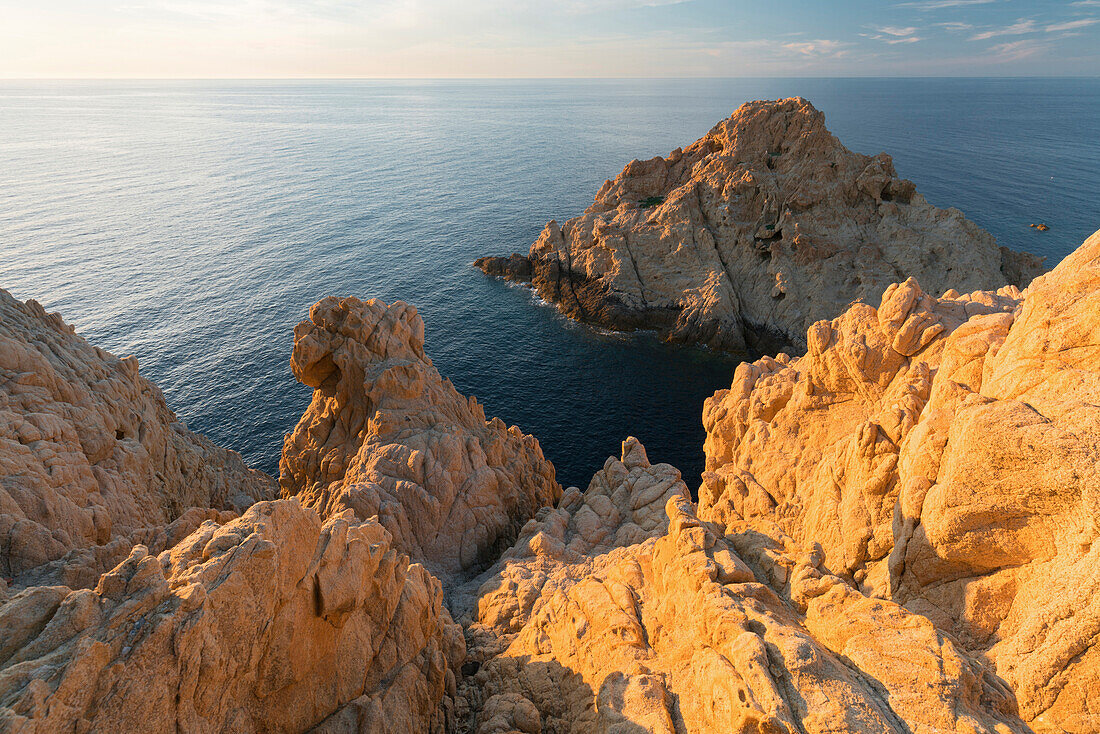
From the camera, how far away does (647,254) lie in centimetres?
8912

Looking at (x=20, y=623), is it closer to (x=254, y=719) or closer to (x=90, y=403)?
(x=254, y=719)

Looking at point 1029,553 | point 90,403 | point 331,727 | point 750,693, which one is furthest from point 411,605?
point 90,403

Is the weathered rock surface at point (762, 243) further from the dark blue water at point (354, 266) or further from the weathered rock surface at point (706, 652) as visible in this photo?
the weathered rock surface at point (706, 652)

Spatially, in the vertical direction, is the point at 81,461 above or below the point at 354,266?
above

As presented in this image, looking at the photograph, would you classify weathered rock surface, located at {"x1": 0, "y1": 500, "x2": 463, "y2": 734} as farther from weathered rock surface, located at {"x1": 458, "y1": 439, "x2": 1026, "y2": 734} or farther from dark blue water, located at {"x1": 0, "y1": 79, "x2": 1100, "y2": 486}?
dark blue water, located at {"x1": 0, "y1": 79, "x2": 1100, "y2": 486}

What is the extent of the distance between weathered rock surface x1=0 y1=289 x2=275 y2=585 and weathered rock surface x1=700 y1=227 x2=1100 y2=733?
28494mm

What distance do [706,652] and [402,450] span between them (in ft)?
84.7

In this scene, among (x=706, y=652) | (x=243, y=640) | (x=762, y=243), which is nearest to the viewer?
(x=243, y=640)

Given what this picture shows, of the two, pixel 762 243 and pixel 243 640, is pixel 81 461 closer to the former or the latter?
pixel 243 640

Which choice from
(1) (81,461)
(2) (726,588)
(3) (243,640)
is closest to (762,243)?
(2) (726,588)

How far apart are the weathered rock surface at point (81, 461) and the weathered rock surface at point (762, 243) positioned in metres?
62.7

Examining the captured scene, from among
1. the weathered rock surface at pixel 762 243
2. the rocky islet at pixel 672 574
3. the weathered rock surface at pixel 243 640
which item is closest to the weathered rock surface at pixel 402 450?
the rocky islet at pixel 672 574

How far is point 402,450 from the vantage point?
123ft

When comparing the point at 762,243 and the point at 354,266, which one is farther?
the point at 354,266
